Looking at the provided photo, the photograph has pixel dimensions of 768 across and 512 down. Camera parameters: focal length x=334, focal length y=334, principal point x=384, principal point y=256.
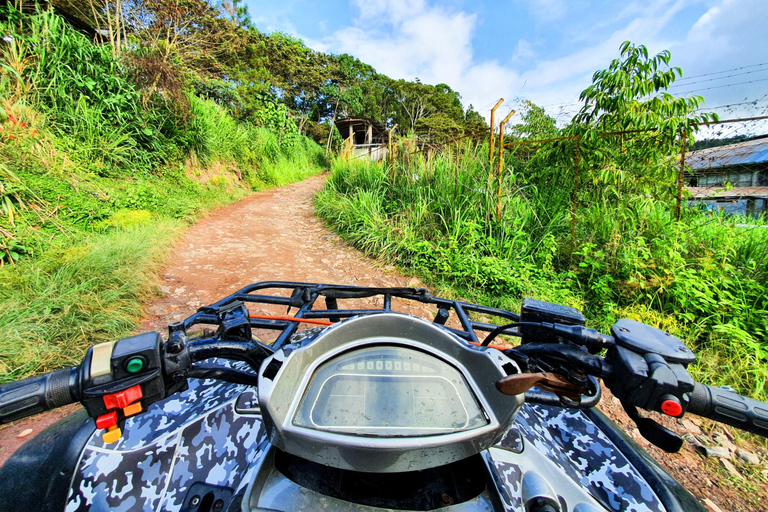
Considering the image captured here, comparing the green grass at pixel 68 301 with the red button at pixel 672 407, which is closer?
the red button at pixel 672 407

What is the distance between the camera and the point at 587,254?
3.65 meters

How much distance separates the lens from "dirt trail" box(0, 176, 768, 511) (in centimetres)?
190

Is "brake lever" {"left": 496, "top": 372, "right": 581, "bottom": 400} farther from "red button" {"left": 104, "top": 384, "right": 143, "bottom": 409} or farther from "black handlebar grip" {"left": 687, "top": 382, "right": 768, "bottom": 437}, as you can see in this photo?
"red button" {"left": 104, "top": 384, "right": 143, "bottom": 409}

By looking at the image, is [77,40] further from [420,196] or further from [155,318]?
[420,196]

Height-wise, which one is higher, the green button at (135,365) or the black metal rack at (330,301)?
the green button at (135,365)

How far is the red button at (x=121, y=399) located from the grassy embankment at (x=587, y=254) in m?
3.27

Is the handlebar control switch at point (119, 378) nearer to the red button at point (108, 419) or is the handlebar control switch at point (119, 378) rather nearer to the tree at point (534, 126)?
the red button at point (108, 419)

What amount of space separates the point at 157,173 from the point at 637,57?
765cm

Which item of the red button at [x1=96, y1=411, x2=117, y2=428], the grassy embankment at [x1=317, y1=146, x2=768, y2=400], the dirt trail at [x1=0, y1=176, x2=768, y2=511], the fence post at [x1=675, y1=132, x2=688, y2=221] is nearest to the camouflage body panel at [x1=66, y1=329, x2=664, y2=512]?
the red button at [x1=96, y1=411, x2=117, y2=428]

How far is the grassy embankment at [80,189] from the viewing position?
2625 millimetres

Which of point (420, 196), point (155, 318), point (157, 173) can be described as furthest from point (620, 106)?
point (157, 173)

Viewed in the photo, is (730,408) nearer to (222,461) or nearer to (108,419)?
(222,461)

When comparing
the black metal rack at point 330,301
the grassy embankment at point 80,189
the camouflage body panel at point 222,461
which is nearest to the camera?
the camouflage body panel at point 222,461

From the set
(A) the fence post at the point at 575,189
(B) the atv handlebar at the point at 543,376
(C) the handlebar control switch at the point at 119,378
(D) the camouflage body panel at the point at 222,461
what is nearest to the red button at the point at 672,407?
(B) the atv handlebar at the point at 543,376
